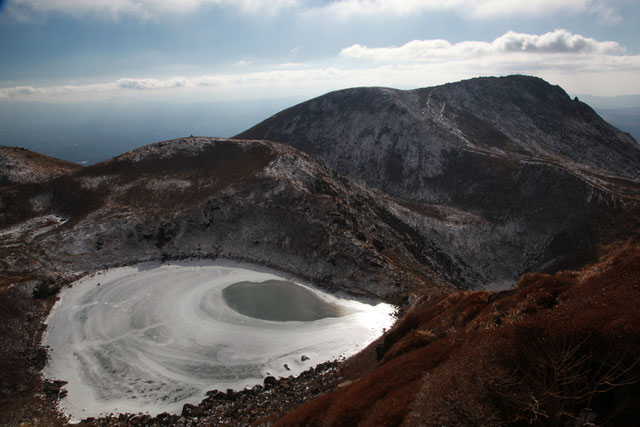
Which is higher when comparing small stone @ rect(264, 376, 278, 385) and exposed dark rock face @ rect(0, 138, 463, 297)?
exposed dark rock face @ rect(0, 138, 463, 297)

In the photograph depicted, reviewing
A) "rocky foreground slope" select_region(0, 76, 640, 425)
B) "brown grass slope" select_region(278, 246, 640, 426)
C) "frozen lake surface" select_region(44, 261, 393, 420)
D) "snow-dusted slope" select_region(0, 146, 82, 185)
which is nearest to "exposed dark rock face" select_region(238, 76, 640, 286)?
"rocky foreground slope" select_region(0, 76, 640, 425)

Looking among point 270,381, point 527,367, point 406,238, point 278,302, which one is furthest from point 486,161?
point 527,367

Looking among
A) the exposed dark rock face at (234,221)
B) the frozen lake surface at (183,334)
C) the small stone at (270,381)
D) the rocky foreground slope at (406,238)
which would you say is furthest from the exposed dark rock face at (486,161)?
the small stone at (270,381)

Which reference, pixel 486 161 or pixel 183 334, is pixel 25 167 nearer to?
pixel 183 334

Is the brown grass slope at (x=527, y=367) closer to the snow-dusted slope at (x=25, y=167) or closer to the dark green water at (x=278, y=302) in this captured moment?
the dark green water at (x=278, y=302)

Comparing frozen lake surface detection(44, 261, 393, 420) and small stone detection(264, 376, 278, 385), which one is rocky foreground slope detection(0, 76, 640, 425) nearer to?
small stone detection(264, 376, 278, 385)
